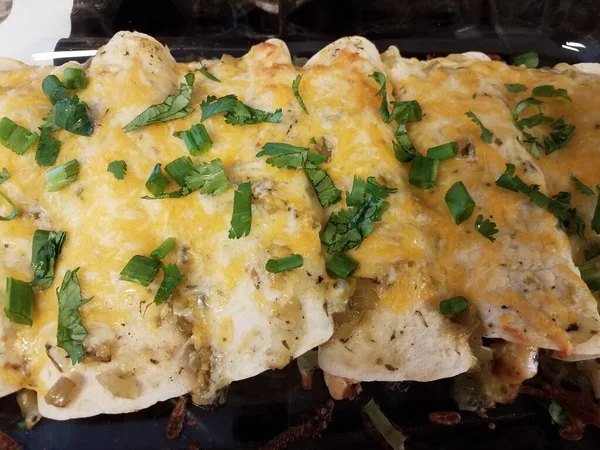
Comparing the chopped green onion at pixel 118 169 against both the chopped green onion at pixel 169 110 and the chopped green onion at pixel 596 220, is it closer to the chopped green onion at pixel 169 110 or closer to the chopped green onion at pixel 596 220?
the chopped green onion at pixel 169 110

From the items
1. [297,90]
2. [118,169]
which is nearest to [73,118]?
[118,169]

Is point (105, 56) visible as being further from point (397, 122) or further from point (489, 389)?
point (489, 389)

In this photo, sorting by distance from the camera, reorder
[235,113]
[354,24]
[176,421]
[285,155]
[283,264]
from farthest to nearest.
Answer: [354,24] < [176,421] < [235,113] < [285,155] < [283,264]

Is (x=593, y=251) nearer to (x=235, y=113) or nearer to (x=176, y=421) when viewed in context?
Result: (x=235, y=113)

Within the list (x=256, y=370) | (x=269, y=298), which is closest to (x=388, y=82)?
(x=269, y=298)

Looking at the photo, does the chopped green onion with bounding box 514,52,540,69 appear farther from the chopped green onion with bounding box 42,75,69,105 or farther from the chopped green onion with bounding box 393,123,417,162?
the chopped green onion with bounding box 42,75,69,105

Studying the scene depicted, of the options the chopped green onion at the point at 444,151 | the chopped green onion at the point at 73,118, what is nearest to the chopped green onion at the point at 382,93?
the chopped green onion at the point at 444,151
